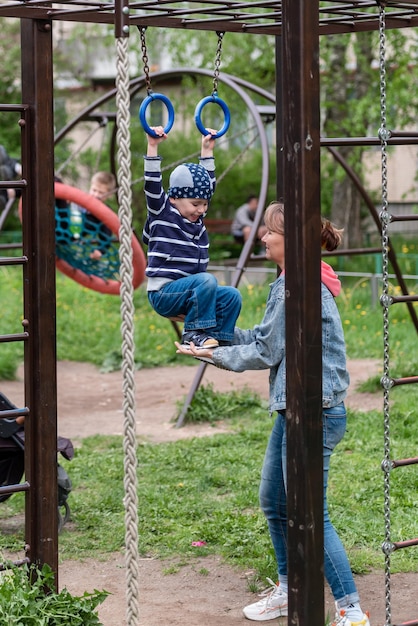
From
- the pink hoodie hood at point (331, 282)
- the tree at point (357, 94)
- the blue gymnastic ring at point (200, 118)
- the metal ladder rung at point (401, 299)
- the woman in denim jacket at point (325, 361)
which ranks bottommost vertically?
the woman in denim jacket at point (325, 361)

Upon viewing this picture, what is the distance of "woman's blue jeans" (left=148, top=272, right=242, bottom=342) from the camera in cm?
380

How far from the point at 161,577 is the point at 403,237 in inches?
585

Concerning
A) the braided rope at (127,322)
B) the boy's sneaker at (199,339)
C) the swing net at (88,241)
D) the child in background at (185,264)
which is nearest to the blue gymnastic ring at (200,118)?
the child in background at (185,264)

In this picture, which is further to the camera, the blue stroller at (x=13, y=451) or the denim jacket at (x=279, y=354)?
the blue stroller at (x=13, y=451)

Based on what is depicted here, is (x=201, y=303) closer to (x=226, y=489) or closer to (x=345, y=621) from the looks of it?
(x=345, y=621)

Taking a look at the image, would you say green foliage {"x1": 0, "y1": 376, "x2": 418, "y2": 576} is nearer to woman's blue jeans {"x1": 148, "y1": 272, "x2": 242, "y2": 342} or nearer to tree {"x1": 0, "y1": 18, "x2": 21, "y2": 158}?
woman's blue jeans {"x1": 148, "y1": 272, "x2": 242, "y2": 342}

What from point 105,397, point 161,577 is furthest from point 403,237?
point 161,577

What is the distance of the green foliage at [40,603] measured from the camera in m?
3.26

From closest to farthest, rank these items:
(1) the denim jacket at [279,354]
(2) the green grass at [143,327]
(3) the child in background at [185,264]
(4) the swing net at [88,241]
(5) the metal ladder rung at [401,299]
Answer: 1. (5) the metal ladder rung at [401,299]
2. (1) the denim jacket at [279,354]
3. (3) the child in background at [185,264]
4. (4) the swing net at [88,241]
5. (2) the green grass at [143,327]

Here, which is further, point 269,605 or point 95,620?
point 269,605

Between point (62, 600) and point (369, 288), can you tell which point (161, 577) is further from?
point (369, 288)

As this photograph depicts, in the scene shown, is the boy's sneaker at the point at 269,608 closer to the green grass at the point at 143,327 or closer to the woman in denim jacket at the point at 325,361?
the woman in denim jacket at the point at 325,361

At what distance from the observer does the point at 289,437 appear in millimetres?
2898

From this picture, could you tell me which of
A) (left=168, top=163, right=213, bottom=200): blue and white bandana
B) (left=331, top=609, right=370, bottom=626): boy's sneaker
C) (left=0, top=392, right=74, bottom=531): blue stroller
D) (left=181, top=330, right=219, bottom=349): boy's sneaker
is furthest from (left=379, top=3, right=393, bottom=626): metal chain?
(left=0, top=392, right=74, bottom=531): blue stroller
